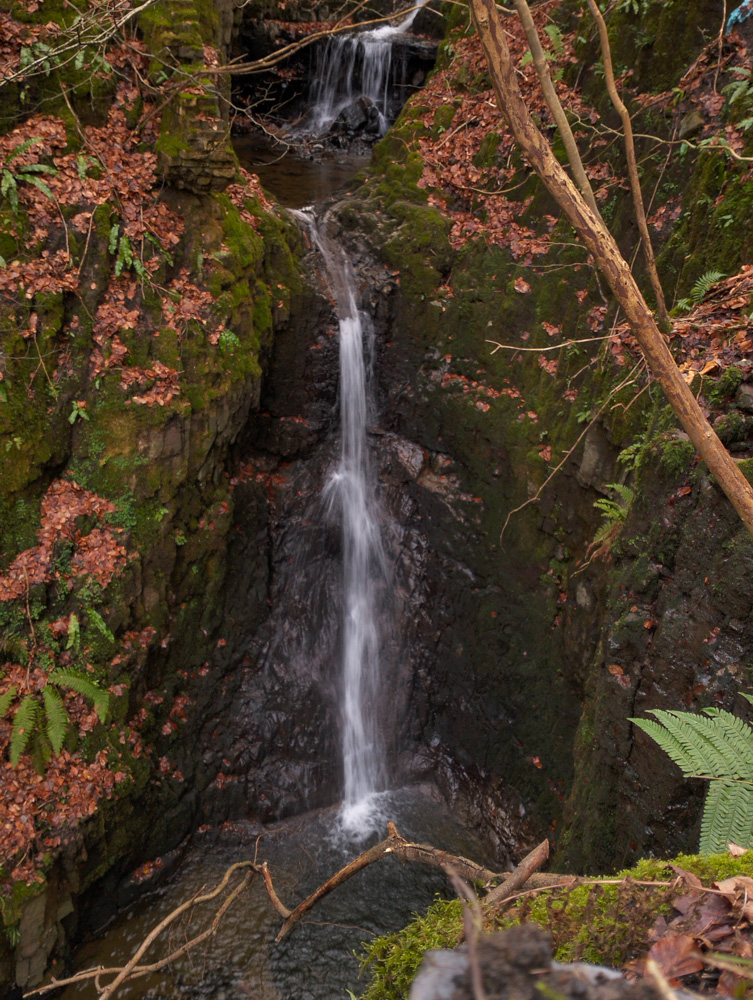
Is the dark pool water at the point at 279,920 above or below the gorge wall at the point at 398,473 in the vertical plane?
below

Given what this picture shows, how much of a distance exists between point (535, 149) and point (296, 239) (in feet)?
22.7

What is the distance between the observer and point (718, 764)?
6.28 feet

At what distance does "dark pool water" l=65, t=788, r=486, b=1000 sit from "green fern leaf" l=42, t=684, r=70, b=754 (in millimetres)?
2170

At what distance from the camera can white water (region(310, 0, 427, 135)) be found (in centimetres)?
1253

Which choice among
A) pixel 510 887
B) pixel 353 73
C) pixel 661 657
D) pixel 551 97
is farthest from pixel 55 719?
pixel 353 73

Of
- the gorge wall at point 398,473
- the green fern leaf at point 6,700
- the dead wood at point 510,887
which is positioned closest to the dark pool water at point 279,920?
the gorge wall at point 398,473

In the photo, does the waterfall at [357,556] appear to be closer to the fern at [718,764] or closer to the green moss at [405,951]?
the green moss at [405,951]

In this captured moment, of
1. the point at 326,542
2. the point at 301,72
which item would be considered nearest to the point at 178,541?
the point at 326,542

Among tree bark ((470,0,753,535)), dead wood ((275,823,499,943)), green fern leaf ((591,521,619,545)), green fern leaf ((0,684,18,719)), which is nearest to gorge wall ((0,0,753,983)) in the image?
green fern leaf ((591,521,619,545))

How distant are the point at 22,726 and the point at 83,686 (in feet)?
1.89

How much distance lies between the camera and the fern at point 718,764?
177cm

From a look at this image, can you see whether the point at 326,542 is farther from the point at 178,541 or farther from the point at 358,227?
the point at 358,227

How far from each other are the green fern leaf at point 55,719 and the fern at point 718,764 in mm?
5038

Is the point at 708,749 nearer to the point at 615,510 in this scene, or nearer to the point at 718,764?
the point at 718,764
